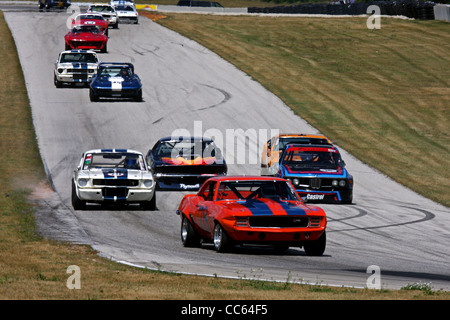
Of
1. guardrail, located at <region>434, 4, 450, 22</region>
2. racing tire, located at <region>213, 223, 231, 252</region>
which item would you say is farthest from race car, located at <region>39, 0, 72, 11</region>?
racing tire, located at <region>213, 223, 231, 252</region>

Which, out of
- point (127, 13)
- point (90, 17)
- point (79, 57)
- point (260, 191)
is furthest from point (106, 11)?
point (260, 191)

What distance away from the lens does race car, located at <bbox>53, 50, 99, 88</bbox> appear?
1431 inches

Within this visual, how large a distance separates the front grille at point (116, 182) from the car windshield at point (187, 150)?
3.57 meters

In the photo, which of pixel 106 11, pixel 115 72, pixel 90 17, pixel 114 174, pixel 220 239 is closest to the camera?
pixel 220 239

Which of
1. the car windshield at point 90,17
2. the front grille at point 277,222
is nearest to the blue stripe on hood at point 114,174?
the front grille at point 277,222

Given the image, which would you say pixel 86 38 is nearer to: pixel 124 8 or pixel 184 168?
pixel 124 8

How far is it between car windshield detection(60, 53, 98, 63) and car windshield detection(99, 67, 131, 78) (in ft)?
7.49

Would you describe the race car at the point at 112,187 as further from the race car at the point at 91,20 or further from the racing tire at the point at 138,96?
the race car at the point at 91,20

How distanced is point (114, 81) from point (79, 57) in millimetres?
3010

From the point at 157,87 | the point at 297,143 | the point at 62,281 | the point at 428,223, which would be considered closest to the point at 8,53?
the point at 157,87

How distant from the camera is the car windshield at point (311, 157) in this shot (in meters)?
22.2

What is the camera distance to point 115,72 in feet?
112

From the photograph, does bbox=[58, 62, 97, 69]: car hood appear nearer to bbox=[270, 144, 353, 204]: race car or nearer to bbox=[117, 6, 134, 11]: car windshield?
bbox=[270, 144, 353, 204]: race car
